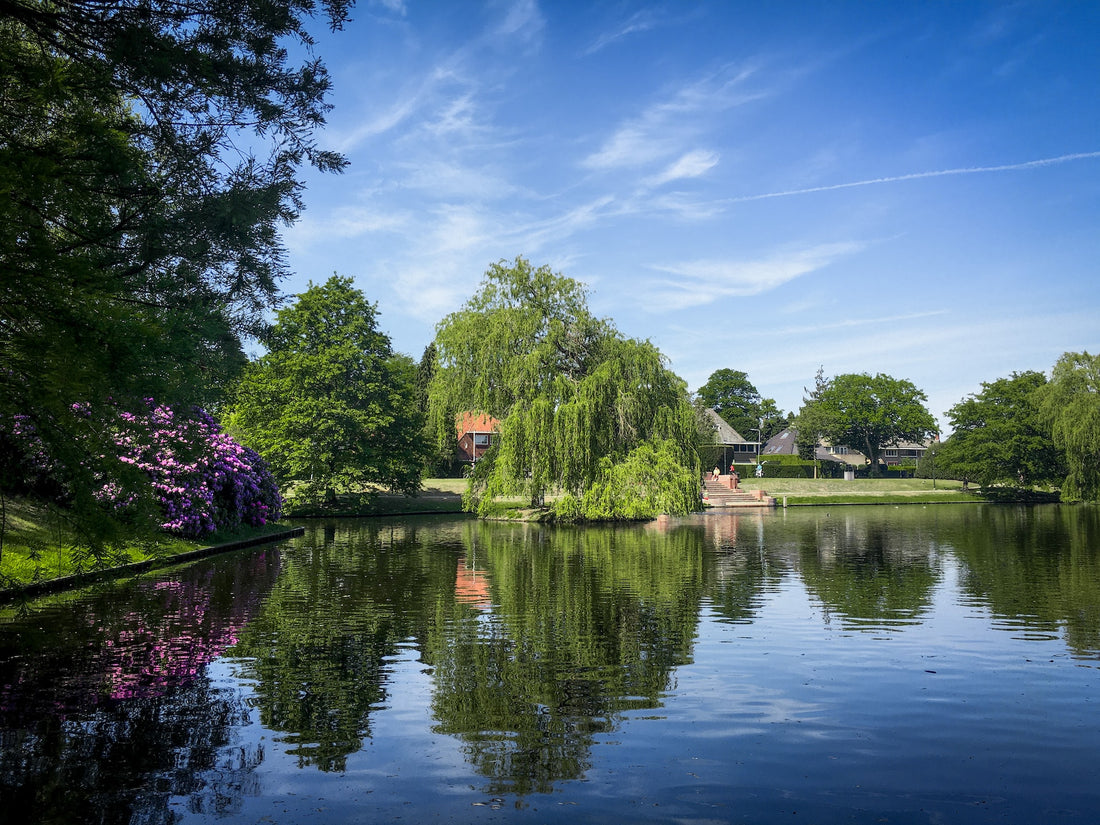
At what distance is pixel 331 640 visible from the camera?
1143 centimetres

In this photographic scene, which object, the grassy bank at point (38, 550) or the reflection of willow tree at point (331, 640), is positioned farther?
the grassy bank at point (38, 550)

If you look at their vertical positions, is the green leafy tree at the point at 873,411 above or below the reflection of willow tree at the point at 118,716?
above

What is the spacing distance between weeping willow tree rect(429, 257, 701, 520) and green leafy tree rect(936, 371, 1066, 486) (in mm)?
40259

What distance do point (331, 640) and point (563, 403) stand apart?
26787mm

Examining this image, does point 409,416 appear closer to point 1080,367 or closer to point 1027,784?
point 1027,784

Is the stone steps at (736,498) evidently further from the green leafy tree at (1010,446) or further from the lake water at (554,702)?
the lake water at (554,702)

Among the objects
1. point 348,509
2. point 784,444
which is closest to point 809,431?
point 784,444

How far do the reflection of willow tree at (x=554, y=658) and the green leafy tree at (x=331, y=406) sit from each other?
25360 millimetres

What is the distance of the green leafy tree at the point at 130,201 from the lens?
7.49 metres

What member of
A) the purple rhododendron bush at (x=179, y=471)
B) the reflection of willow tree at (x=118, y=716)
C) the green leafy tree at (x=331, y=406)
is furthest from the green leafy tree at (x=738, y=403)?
the reflection of willow tree at (x=118, y=716)

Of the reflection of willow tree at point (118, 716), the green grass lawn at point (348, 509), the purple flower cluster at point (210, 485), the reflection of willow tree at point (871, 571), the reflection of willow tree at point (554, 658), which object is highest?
the purple flower cluster at point (210, 485)

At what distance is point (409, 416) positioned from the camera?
160ft

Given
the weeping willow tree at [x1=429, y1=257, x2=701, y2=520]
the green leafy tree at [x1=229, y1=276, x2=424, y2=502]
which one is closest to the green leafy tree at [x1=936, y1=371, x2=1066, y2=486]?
the weeping willow tree at [x1=429, y1=257, x2=701, y2=520]

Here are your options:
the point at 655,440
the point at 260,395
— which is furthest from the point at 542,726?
the point at 260,395
